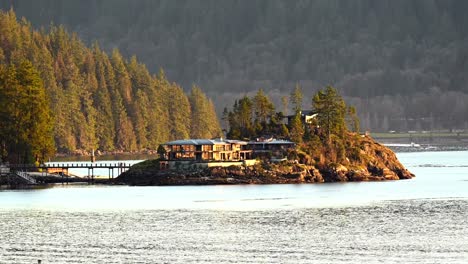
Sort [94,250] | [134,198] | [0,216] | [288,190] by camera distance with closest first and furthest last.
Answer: [94,250], [0,216], [134,198], [288,190]

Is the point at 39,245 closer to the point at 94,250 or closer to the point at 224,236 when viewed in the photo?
the point at 94,250

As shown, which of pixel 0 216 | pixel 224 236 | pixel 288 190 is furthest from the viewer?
pixel 288 190

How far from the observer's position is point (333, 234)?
125 m

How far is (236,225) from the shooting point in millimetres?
134625

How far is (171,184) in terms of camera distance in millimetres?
197000

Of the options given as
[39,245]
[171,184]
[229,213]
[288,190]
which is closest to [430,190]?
[288,190]

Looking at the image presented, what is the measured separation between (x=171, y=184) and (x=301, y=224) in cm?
6382

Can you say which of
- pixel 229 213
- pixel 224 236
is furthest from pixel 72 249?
pixel 229 213

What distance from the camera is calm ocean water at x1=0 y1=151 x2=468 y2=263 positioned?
4313 inches

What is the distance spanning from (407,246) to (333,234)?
39.6 ft

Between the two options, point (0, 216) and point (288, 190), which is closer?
point (0, 216)

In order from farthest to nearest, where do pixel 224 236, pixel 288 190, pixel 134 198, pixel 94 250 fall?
pixel 288 190
pixel 134 198
pixel 224 236
pixel 94 250

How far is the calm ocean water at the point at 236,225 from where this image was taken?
109562 millimetres

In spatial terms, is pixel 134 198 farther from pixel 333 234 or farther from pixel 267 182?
pixel 333 234
